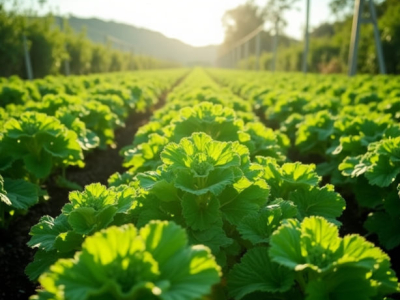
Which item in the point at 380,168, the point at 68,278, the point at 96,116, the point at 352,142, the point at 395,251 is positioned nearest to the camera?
the point at 68,278

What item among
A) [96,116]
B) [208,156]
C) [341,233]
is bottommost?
[341,233]

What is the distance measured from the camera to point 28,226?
4016mm

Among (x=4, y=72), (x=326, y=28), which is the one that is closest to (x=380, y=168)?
(x=4, y=72)

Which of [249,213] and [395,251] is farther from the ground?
[249,213]

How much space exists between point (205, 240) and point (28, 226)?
2695 millimetres

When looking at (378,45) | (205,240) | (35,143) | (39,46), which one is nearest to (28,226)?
(35,143)

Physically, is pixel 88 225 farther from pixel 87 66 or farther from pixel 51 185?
pixel 87 66

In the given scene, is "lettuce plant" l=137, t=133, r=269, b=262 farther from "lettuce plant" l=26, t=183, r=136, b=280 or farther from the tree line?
the tree line

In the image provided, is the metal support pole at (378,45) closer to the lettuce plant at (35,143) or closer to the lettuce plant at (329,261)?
the lettuce plant at (35,143)

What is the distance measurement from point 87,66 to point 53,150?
26169 mm

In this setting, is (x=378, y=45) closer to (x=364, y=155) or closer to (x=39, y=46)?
(x=39, y=46)

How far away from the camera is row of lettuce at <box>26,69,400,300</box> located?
1.31 m

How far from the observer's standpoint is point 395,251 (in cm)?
362

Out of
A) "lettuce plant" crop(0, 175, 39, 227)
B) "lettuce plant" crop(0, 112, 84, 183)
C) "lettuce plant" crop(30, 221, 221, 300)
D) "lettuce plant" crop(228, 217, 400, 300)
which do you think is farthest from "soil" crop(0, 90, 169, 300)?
"lettuce plant" crop(228, 217, 400, 300)
